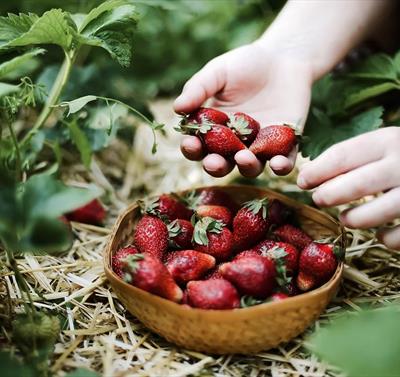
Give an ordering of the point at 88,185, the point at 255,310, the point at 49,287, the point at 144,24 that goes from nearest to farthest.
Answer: the point at 255,310 < the point at 49,287 < the point at 88,185 < the point at 144,24

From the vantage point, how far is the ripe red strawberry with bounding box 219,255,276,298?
1001 millimetres

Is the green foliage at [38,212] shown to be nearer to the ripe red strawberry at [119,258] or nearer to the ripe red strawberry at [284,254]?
the ripe red strawberry at [119,258]

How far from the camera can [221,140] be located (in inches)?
46.6

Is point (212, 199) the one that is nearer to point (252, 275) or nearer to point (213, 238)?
point (213, 238)

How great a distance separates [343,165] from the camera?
3.62 feet

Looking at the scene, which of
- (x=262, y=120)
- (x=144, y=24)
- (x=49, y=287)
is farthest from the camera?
(x=144, y=24)

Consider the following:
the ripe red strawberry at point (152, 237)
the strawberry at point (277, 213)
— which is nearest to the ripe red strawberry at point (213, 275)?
the ripe red strawberry at point (152, 237)

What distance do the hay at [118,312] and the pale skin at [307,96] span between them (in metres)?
0.19

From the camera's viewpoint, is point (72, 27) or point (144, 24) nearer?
point (72, 27)

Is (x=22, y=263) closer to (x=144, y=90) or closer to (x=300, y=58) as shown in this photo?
(x=300, y=58)

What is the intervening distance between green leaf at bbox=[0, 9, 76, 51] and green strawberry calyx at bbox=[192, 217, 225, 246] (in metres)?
0.50

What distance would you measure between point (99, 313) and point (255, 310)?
0.38 m

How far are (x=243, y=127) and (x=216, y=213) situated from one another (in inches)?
7.9

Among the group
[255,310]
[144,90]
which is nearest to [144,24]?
[144,90]
